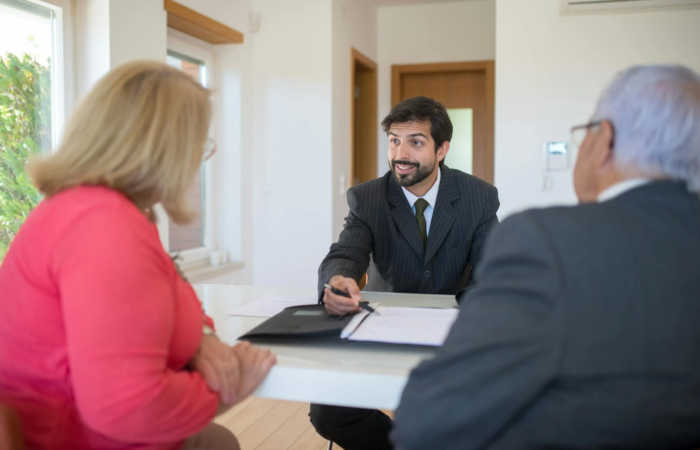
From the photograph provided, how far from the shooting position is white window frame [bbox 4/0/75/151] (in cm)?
290

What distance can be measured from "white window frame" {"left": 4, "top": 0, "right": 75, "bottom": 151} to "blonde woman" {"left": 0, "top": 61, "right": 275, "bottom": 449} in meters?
2.11

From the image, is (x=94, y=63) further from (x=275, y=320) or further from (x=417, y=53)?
(x=417, y=53)

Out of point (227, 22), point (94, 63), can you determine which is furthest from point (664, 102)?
point (227, 22)

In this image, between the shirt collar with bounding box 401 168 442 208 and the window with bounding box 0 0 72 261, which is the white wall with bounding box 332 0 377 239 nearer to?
the window with bounding box 0 0 72 261

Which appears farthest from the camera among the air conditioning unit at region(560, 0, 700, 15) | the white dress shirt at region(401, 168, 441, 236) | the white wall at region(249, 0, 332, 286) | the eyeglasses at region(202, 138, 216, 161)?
the white wall at region(249, 0, 332, 286)

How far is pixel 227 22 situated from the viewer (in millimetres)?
4102

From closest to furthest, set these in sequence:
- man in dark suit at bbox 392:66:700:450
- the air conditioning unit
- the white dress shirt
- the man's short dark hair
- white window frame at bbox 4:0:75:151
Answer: man in dark suit at bbox 392:66:700:450 → the white dress shirt → the man's short dark hair → white window frame at bbox 4:0:75:151 → the air conditioning unit

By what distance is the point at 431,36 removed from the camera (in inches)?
223

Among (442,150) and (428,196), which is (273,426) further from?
(442,150)

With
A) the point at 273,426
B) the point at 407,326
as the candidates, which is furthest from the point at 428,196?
the point at 273,426

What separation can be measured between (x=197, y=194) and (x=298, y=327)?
3.04 meters

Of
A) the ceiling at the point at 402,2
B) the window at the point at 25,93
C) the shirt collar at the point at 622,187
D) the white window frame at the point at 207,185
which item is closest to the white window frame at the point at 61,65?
the window at the point at 25,93

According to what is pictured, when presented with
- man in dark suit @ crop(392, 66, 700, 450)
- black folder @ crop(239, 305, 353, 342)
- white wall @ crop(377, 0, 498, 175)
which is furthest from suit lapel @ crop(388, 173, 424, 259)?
white wall @ crop(377, 0, 498, 175)

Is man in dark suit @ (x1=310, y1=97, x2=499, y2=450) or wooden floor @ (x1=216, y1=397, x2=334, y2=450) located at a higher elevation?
man in dark suit @ (x1=310, y1=97, x2=499, y2=450)
